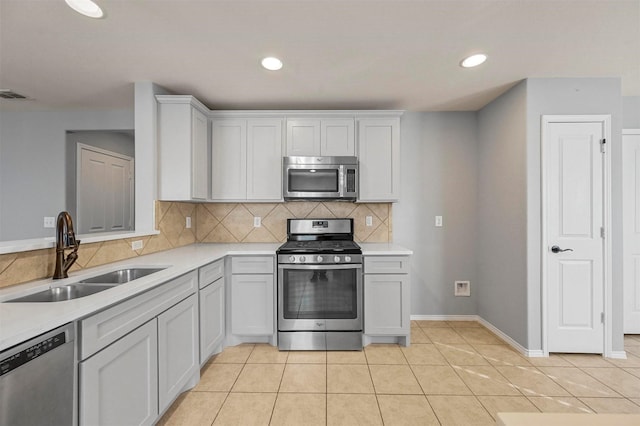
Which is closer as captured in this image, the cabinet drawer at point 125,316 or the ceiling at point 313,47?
the cabinet drawer at point 125,316

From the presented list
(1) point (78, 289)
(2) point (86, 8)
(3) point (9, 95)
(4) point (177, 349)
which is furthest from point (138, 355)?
(3) point (9, 95)

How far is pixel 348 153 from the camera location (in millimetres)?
3049

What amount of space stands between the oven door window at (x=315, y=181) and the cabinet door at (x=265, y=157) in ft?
0.64

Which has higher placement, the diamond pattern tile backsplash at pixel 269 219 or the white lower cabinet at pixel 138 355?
the diamond pattern tile backsplash at pixel 269 219

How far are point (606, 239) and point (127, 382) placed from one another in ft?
11.6

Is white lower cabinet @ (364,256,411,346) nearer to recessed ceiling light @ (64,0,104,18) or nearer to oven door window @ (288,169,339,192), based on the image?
oven door window @ (288,169,339,192)

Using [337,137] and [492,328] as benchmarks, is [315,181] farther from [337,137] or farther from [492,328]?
[492,328]

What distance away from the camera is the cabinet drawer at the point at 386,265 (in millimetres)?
2701

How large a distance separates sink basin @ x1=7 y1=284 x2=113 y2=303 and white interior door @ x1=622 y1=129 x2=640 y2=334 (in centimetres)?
446

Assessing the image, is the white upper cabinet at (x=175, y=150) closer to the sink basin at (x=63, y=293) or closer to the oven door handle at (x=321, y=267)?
the oven door handle at (x=321, y=267)

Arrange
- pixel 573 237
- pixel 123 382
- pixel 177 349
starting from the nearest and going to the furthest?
pixel 123 382 < pixel 177 349 < pixel 573 237

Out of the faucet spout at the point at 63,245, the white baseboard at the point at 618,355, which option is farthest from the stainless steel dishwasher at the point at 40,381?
the white baseboard at the point at 618,355

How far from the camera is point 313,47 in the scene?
2010mm

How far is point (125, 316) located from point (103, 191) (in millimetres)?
3258
